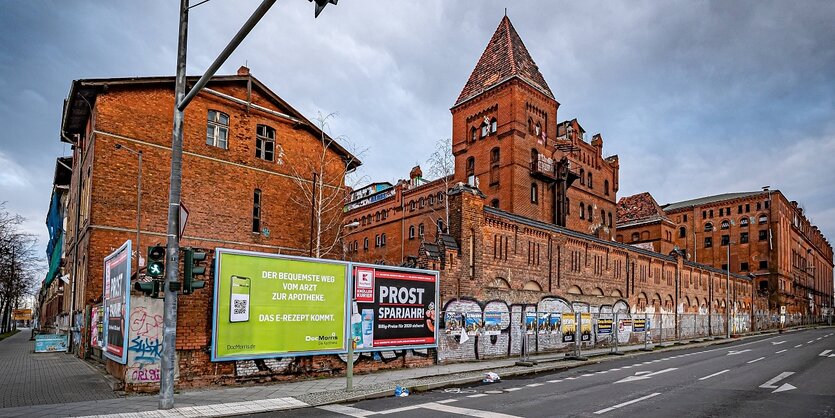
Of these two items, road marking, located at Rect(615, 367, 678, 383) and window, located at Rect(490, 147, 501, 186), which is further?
window, located at Rect(490, 147, 501, 186)

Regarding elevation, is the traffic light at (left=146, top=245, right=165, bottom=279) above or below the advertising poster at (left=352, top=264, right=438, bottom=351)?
above

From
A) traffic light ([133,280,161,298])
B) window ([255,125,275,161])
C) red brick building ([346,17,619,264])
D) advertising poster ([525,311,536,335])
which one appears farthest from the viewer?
red brick building ([346,17,619,264])

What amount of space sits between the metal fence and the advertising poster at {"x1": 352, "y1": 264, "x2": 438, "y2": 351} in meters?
1.08

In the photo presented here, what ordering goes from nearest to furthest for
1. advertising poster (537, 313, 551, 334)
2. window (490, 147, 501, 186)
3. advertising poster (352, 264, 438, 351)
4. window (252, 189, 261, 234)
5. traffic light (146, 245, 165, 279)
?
traffic light (146, 245, 165, 279) < advertising poster (352, 264, 438, 351) < advertising poster (537, 313, 551, 334) < window (252, 189, 261, 234) < window (490, 147, 501, 186)

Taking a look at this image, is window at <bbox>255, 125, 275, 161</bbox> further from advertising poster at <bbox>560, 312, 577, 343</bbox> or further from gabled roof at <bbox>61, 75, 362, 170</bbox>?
advertising poster at <bbox>560, 312, 577, 343</bbox>

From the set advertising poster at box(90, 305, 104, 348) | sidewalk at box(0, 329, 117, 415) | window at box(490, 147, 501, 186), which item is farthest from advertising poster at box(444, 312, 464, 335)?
window at box(490, 147, 501, 186)

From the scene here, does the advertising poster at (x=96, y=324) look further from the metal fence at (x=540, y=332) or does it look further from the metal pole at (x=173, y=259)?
the metal fence at (x=540, y=332)

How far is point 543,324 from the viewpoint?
24109 mm

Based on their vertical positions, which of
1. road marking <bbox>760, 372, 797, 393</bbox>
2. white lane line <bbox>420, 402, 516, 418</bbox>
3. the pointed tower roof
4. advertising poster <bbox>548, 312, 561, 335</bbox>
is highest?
the pointed tower roof

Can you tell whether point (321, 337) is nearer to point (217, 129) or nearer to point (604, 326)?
point (217, 129)

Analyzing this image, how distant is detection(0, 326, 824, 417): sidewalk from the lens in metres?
9.91

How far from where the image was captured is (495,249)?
72.8 ft

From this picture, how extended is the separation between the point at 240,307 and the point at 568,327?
56.2ft

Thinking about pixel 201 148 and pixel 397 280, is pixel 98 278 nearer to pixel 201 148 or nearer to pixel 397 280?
pixel 201 148
